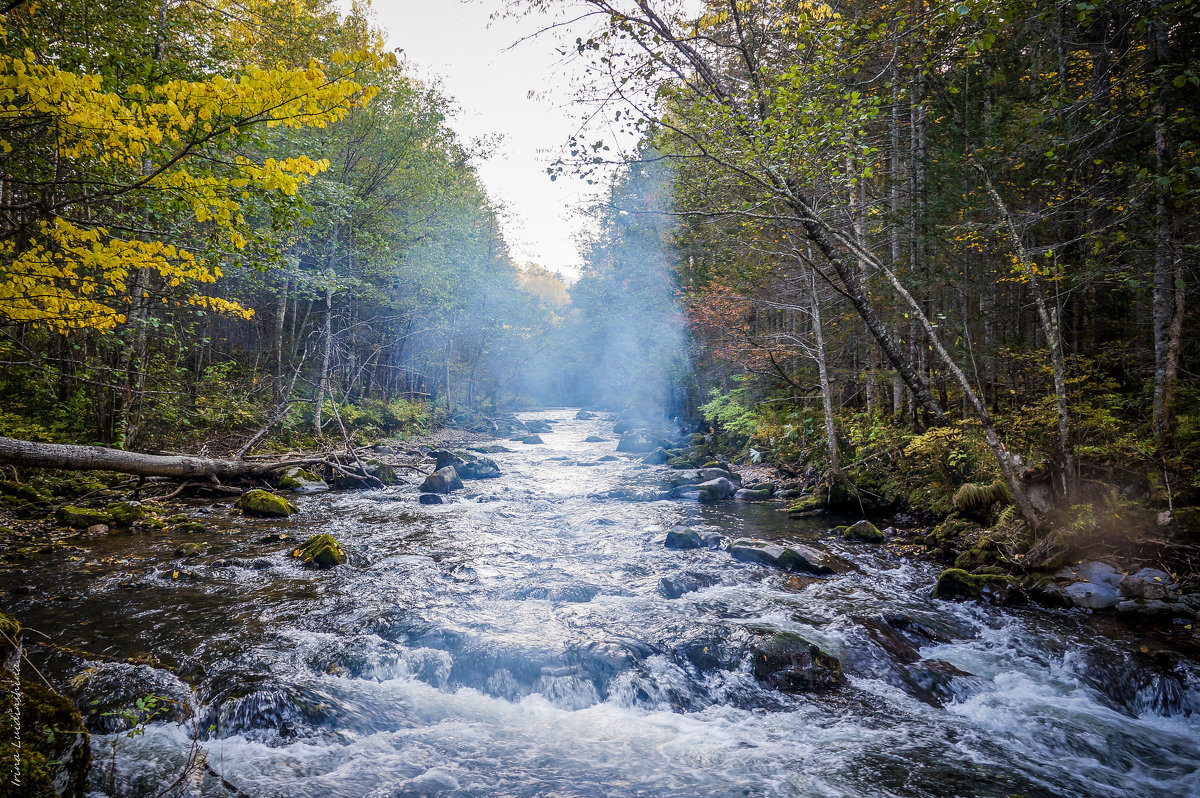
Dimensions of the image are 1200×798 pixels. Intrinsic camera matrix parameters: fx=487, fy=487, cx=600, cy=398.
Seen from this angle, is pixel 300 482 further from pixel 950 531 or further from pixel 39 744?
pixel 950 531

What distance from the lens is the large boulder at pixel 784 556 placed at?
7.79m

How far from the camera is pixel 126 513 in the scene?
877cm

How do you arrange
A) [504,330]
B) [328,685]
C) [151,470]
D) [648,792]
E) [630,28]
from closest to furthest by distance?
[648,792] → [328,685] → [630,28] → [151,470] → [504,330]

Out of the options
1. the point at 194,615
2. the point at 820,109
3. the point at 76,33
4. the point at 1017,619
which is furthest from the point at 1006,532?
the point at 76,33

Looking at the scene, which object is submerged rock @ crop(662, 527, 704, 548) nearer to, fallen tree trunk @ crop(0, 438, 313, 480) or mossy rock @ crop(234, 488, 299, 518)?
mossy rock @ crop(234, 488, 299, 518)

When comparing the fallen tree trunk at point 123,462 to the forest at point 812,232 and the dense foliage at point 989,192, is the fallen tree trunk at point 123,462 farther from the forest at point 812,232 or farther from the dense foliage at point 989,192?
the dense foliage at point 989,192

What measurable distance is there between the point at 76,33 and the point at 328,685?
9838 mm

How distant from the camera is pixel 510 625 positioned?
6.24 m

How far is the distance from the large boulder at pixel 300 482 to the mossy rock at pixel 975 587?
13.6m

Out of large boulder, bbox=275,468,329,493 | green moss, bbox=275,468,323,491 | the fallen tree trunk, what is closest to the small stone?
the fallen tree trunk

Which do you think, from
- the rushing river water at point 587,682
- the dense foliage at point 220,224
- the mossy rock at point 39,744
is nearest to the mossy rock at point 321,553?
the rushing river water at point 587,682

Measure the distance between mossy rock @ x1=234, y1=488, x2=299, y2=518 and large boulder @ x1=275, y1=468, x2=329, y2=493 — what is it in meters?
1.95

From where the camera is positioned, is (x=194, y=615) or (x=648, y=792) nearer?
(x=648, y=792)

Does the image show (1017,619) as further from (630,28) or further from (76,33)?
(76,33)
